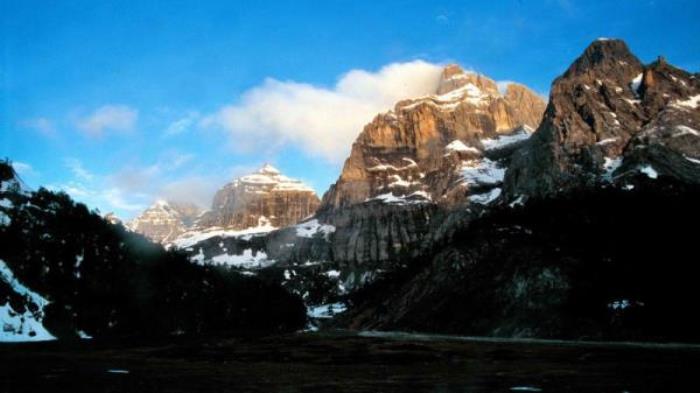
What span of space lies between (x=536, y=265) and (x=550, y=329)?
24653 mm

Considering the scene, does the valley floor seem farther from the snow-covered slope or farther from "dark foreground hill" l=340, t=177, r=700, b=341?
"dark foreground hill" l=340, t=177, r=700, b=341

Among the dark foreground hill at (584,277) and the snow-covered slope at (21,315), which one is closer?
the snow-covered slope at (21,315)

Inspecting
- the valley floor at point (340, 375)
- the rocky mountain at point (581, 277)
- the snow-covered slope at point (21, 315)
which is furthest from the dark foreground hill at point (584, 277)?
the snow-covered slope at point (21, 315)

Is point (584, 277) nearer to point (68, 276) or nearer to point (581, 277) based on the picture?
point (581, 277)

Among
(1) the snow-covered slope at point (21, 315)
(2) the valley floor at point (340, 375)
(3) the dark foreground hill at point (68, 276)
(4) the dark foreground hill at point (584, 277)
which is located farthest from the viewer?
(4) the dark foreground hill at point (584, 277)

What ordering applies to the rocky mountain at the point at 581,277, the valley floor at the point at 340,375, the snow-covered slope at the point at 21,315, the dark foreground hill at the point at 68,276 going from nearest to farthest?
the valley floor at the point at 340,375
the snow-covered slope at the point at 21,315
the dark foreground hill at the point at 68,276
the rocky mountain at the point at 581,277

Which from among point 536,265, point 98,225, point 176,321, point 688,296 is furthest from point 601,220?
point 98,225

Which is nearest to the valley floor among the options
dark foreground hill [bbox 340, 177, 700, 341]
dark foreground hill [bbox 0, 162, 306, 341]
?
dark foreground hill [bbox 0, 162, 306, 341]

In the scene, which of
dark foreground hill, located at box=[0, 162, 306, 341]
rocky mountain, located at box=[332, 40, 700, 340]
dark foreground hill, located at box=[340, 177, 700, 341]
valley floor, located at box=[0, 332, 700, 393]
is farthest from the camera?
rocky mountain, located at box=[332, 40, 700, 340]

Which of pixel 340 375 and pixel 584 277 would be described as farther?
pixel 584 277

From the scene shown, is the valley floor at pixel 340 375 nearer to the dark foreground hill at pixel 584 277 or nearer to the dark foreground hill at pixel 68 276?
the dark foreground hill at pixel 68 276

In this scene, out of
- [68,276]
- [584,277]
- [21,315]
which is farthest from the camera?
[584,277]

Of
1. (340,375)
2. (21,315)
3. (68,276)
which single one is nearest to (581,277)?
(340,375)

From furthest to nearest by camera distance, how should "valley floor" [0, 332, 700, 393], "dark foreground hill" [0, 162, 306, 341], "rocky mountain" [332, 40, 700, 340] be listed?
"rocky mountain" [332, 40, 700, 340], "dark foreground hill" [0, 162, 306, 341], "valley floor" [0, 332, 700, 393]
